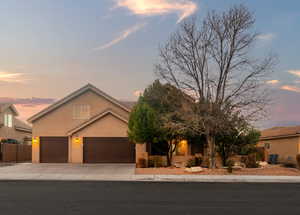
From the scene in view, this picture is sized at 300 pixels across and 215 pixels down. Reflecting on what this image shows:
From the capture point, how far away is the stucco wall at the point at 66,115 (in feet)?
116

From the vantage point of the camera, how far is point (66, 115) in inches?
1411

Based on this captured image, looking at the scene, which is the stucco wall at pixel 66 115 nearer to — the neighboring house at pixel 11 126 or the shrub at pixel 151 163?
the shrub at pixel 151 163

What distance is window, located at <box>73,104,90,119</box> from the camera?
3591 centimetres

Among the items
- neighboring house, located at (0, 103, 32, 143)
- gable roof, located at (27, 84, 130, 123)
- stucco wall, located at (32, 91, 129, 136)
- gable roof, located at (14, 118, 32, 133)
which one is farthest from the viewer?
gable roof, located at (14, 118, 32, 133)

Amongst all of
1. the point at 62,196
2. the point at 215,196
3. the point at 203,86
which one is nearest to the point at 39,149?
the point at 203,86

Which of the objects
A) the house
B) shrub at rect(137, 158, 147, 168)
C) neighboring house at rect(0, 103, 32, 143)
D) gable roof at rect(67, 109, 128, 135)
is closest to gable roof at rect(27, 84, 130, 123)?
the house

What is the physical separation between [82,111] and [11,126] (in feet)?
40.6

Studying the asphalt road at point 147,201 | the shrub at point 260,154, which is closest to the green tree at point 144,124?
the shrub at point 260,154

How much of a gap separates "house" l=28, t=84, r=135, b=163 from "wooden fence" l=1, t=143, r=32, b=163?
9.21 feet

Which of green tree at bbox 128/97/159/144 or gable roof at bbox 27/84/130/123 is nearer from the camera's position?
green tree at bbox 128/97/159/144

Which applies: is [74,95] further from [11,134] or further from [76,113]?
[11,134]

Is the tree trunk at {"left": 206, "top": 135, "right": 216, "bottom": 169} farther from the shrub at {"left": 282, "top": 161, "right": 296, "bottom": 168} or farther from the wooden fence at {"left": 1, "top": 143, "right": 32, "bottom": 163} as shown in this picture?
the wooden fence at {"left": 1, "top": 143, "right": 32, "bottom": 163}

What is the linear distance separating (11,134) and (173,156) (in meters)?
19.8

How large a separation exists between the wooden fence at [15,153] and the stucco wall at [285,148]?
25.2m
